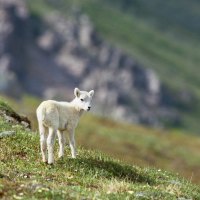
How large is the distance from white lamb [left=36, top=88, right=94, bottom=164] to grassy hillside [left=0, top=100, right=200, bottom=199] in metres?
0.70

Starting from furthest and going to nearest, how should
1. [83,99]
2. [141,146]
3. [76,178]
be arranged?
[141,146]
[83,99]
[76,178]

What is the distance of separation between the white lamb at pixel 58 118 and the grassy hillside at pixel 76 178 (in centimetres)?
70

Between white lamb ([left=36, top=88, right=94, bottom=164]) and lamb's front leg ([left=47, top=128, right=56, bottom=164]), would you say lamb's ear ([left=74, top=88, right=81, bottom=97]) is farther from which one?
lamb's front leg ([left=47, top=128, right=56, bottom=164])

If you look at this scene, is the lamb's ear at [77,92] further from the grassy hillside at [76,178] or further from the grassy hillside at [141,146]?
the grassy hillside at [141,146]

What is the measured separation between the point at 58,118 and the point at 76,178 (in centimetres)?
268

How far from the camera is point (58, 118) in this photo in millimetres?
23562

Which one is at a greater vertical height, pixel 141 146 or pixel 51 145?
pixel 141 146

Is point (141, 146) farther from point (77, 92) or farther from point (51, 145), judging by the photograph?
point (51, 145)

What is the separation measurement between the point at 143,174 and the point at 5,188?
26.2 feet

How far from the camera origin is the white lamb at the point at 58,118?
76.0 ft

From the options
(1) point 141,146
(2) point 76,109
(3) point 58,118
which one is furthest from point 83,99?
(1) point 141,146

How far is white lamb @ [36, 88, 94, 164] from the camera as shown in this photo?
23.2m

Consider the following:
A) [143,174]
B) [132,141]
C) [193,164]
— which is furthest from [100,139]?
[143,174]

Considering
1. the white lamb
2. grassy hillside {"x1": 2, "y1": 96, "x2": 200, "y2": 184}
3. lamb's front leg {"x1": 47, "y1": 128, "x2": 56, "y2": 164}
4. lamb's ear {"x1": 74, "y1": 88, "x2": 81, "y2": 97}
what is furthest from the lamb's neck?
grassy hillside {"x1": 2, "y1": 96, "x2": 200, "y2": 184}
